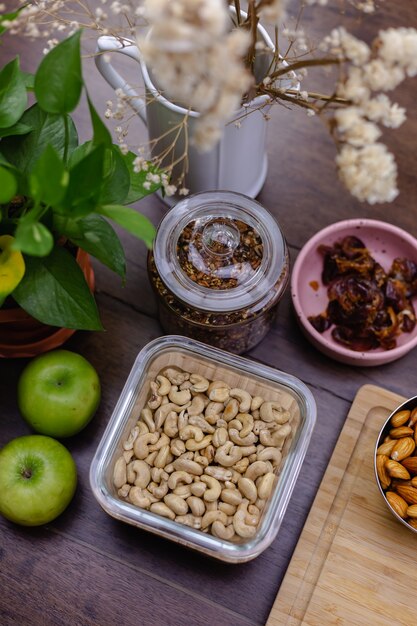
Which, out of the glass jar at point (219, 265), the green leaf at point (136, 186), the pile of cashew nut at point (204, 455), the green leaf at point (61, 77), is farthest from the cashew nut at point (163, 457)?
the green leaf at point (61, 77)

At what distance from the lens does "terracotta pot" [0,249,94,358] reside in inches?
28.3

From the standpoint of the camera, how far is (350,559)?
746 millimetres

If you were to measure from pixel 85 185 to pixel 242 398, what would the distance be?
0.31 m

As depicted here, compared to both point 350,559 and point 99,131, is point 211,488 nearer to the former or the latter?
point 350,559

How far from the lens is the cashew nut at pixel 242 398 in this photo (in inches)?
29.1

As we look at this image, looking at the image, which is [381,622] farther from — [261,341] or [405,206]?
[405,206]

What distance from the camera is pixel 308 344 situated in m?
0.82

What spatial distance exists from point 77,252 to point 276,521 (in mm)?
314

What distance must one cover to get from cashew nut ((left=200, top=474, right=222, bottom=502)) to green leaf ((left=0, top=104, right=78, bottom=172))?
0.33 metres

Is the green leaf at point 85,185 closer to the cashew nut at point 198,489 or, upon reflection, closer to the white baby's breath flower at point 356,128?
the white baby's breath flower at point 356,128

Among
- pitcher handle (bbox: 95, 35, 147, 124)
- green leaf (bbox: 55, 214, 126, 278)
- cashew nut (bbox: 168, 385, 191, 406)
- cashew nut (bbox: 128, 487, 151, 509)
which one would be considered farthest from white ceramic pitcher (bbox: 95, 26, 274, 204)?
cashew nut (bbox: 128, 487, 151, 509)

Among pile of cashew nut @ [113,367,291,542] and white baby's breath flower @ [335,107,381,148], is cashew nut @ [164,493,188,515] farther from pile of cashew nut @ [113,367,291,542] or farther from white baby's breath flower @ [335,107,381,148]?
white baby's breath flower @ [335,107,381,148]

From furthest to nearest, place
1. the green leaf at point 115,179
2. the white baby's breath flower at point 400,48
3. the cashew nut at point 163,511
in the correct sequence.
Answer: the cashew nut at point 163,511 < the green leaf at point 115,179 < the white baby's breath flower at point 400,48

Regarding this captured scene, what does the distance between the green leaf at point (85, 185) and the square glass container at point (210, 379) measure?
0.24 metres
